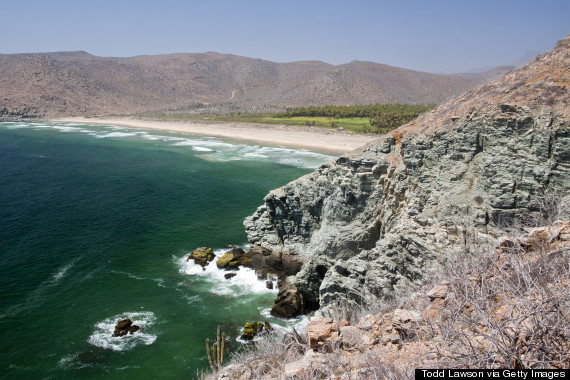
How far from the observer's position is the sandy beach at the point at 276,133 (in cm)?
7344

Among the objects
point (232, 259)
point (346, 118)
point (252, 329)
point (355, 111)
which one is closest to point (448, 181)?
point (252, 329)

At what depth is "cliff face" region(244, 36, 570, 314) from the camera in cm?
1305

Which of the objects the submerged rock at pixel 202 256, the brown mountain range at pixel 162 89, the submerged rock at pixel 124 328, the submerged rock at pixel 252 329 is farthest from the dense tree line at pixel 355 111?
the submerged rock at pixel 124 328

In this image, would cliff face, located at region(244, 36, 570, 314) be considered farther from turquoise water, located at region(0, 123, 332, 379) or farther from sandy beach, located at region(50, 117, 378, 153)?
sandy beach, located at region(50, 117, 378, 153)

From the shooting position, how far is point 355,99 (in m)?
129

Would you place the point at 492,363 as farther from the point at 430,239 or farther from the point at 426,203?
the point at 426,203

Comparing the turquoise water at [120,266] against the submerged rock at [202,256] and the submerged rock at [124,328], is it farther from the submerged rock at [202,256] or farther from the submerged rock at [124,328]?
the submerged rock at [202,256]

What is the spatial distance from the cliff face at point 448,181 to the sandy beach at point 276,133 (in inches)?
1678

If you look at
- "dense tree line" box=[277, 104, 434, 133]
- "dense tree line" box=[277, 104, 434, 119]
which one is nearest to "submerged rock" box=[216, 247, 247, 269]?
"dense tree line" box=[277, 104, 434, 133]

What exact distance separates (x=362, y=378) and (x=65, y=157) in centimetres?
6998

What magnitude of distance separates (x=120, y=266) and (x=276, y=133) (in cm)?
6417

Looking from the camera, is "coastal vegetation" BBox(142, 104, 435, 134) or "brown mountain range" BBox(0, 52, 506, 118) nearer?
"coastal vegetation" BBox(142, 104, 435, 134)

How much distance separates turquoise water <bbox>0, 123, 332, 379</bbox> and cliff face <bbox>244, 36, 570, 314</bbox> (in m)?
7.76

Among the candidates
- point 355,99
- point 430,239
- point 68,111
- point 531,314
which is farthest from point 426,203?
point 68,111
